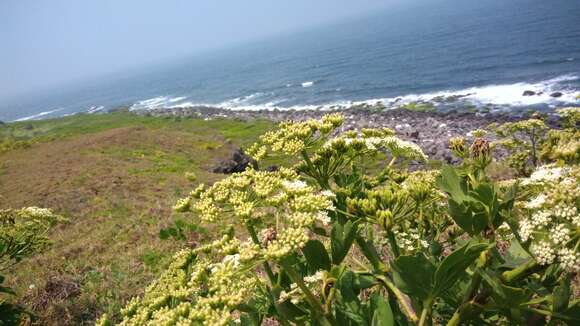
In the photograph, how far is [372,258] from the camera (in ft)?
8.97

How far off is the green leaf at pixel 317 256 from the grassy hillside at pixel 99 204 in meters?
6.52

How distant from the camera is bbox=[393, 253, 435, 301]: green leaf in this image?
2.09m

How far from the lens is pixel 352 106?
7650 cm

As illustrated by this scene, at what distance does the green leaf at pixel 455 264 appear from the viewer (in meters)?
1.99

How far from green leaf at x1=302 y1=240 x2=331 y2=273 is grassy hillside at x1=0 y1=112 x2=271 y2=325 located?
652 cm

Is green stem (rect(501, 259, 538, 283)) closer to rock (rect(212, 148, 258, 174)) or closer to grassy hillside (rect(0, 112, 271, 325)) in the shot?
grassy hillside (rect(0, 112, 271, 325))

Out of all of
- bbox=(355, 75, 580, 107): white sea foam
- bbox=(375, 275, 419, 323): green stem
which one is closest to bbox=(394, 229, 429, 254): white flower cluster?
bbox=(375, 275, 419, 323): green stem

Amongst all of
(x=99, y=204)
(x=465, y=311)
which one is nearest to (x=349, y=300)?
(x=465, y=311)

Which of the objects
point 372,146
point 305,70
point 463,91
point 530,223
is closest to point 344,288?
point 530,223

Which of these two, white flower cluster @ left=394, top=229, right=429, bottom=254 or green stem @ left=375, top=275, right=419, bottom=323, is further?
white flower cluster @ left=394, top=229, right=429, bottom=254

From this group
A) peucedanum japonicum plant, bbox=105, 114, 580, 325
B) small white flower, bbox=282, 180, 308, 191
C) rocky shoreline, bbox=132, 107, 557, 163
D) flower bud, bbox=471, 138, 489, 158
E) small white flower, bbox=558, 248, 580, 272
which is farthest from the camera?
rocky shoreline, bbox=132, 107, 557, 163

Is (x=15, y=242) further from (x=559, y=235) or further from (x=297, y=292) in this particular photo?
(x=559, y=235)

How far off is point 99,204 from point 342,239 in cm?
2062

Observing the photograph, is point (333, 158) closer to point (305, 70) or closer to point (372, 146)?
point (372, 146)
